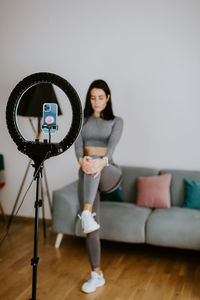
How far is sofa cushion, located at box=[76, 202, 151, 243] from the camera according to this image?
2.85 metres

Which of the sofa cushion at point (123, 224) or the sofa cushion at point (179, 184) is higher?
the sofa cushion at point (179, 184)

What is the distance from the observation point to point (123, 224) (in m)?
2.89

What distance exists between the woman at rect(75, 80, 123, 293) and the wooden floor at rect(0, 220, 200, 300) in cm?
17

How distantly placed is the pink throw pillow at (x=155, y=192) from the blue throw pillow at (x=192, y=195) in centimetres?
16

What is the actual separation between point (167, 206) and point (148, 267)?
599mm

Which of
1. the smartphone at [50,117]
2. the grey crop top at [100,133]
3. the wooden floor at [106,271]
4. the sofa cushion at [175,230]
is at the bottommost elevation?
the wooden floor at [106,271]

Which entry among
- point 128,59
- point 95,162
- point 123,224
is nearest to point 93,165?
point 95,162

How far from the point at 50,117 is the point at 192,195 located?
6.14 ft

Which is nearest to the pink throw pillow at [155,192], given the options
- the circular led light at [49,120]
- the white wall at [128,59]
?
the white wall at [128,59]

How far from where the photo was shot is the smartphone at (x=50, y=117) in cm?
162

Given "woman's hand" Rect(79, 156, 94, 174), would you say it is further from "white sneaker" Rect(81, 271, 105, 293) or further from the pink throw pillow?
the pink throw pillow

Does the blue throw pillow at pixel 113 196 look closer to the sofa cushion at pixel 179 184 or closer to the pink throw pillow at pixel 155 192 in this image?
the pink throw pillow at pixel 155 192

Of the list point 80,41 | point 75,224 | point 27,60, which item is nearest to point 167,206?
point 75,224

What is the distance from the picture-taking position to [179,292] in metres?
2.35
